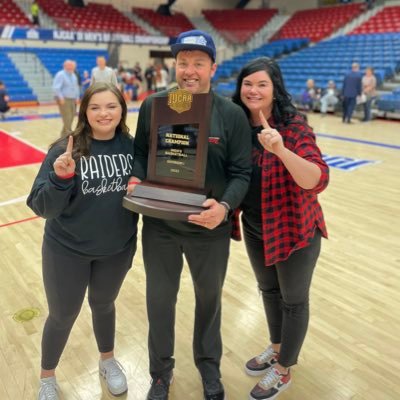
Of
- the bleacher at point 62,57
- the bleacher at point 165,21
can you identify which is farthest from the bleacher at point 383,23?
the bleacher at point 62,57

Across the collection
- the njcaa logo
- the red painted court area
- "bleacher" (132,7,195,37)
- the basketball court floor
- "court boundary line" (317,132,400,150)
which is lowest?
the red painted court area

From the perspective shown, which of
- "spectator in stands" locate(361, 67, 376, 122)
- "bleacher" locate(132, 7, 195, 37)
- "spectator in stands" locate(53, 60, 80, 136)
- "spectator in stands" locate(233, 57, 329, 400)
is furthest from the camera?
"bleacher" locate(132, 7, 195, 37)

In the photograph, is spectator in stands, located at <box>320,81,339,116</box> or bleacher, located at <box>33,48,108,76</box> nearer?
spectator in stands, located at <box>320,81,339,116</box>

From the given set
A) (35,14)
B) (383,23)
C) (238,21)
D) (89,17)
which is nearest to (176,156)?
(383,23)

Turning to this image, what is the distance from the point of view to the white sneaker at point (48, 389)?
1.94 meters

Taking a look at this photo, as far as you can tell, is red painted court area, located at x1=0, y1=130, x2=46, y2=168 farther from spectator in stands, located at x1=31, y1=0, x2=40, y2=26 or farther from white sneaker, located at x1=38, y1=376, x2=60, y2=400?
spectator in stands, located at x1=31, y1=0, x2=40, y2=26

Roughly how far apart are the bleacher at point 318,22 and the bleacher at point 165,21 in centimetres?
526

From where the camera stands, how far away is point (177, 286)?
1.85 meters

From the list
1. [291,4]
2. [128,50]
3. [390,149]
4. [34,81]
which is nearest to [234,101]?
[390,149]

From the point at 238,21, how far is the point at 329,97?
13.0m

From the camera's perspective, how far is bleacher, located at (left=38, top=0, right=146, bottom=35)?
715 inches

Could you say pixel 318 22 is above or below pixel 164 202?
above

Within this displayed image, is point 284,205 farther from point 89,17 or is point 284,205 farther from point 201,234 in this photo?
point 89,17

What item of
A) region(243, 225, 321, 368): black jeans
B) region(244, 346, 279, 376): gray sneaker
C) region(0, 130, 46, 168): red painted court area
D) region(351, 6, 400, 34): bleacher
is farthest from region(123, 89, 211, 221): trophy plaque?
region(351, 6, 400, 34): bleacher
